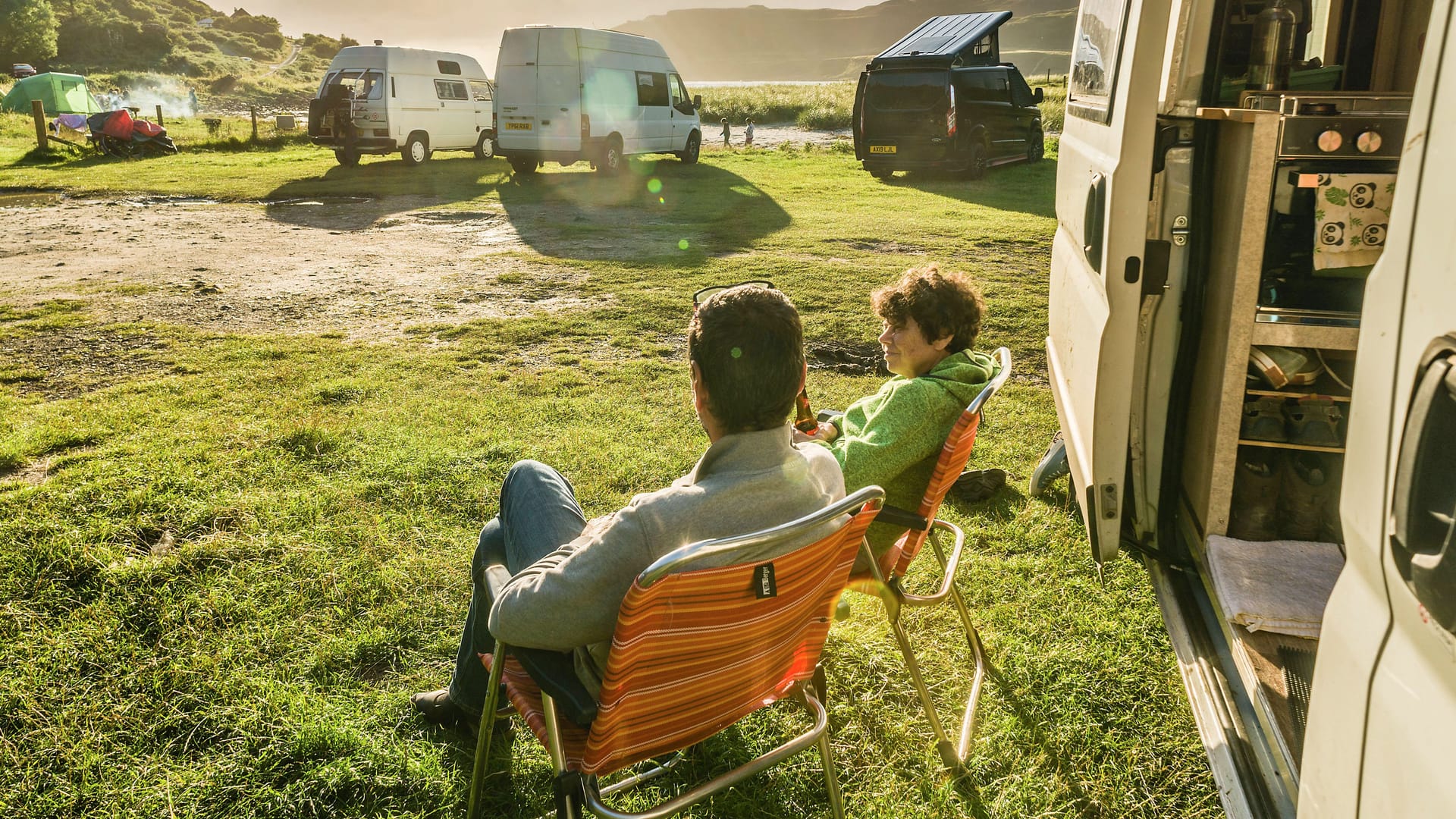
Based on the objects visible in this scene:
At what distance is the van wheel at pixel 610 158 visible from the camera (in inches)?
641

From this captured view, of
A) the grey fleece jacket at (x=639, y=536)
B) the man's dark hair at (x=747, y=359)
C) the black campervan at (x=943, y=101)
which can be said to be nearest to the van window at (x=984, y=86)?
the black campervan at (x=943, y=101)

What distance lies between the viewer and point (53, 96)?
30812mm

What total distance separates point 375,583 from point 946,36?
14918mm

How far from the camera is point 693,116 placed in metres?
18.7

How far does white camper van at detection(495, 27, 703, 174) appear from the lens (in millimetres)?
15180

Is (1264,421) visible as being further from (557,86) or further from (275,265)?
(557,86)

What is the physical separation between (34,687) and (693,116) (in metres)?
17.5

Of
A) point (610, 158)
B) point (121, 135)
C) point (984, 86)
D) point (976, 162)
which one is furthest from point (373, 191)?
point (984, 86)

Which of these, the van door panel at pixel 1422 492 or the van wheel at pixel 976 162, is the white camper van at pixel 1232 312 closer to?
the van door panel at pixel 1422 492

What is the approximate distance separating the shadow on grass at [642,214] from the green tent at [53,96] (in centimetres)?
2318

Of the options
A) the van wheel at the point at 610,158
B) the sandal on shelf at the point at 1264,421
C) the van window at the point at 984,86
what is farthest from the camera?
the van wheel at the point at 610,158

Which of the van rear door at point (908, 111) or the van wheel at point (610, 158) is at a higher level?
the van rear door at point (908, 111)

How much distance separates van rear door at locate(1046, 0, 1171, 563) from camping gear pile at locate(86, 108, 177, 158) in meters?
21.0

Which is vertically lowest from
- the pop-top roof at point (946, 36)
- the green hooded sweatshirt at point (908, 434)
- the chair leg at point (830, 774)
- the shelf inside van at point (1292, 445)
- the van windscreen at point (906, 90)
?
the chair leg at point (830, 774)
